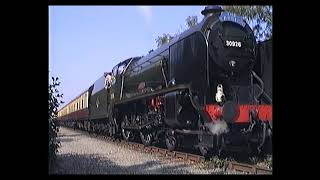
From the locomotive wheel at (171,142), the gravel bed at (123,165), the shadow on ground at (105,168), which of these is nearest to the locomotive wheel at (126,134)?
the gravel bed at (123,165)

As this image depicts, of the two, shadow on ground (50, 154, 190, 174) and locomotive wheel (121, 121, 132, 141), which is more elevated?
locomotive wheel (121, 121, 132, 141)

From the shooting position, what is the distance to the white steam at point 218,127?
9781 millimetres

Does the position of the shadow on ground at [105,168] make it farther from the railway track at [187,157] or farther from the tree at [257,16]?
the tree at [257,16]

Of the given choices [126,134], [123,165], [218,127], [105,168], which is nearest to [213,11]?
[218,127]

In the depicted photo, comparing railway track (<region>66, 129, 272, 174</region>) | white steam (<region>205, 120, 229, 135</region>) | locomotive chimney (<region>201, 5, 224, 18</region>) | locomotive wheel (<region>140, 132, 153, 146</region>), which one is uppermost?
locomotive chimney (<region>201, 5, 224, 18</region>)

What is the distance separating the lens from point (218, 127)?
984cm

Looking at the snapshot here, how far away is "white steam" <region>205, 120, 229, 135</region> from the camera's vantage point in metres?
9.78

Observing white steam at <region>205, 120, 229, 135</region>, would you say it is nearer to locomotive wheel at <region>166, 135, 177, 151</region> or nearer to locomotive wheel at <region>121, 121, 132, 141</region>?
locomotive wheel at <region>166, 135, 177, 151</region>

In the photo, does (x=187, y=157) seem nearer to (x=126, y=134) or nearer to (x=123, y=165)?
(x=123, y=165)

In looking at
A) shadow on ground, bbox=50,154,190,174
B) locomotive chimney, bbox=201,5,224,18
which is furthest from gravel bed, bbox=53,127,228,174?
locomotive chimney, bbox=201,5,224,18

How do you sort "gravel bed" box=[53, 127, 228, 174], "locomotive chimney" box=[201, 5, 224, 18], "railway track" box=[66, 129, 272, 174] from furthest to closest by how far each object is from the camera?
"locomotive chimney" box=[201, 5, 224, 18]
"gravel bed" box=[53, 127, 228, 174]
"railway track" box=[66, 129, 272, 174]
